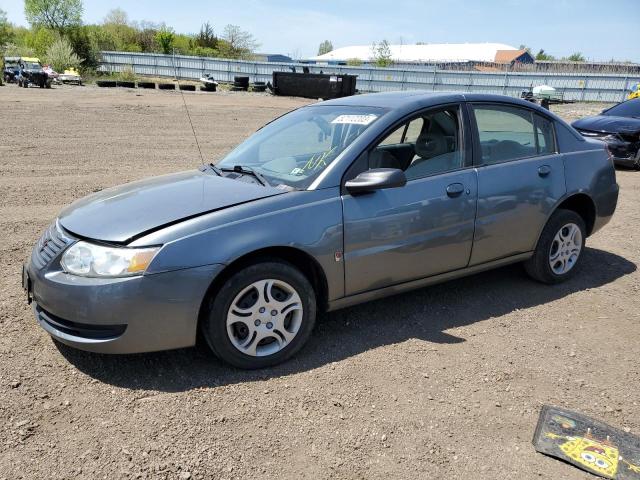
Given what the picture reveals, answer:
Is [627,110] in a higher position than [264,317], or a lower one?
higher

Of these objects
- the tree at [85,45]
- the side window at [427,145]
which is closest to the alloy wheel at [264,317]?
the side window at [427,145]

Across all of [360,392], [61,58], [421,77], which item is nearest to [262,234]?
[360,392]

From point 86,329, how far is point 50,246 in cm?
61

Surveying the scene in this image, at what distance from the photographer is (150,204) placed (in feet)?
11.1

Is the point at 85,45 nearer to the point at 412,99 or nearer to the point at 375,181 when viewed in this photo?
the point at 412,99

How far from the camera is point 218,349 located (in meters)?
3.17

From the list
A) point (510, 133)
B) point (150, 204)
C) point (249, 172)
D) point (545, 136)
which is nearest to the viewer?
point (150, 204)

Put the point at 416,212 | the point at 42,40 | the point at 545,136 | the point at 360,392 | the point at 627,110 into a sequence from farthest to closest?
the point at 42,40
the point at 627,110
the point at 545,136
the point at 416,212
the point at 360,392

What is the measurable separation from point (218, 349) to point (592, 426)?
2.13m

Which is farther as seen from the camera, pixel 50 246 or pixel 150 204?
pixel 150 204

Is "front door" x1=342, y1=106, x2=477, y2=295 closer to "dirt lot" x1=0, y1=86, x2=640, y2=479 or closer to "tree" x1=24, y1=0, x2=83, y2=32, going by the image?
"dirt lot" x1=0, y1=86, x2=640, y2=479

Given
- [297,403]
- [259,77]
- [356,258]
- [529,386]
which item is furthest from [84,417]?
[259,77]

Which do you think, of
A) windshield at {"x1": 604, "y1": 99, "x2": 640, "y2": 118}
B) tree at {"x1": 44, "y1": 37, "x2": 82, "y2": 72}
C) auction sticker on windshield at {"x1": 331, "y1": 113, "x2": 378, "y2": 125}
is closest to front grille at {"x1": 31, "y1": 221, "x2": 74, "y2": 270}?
auction sticker on windshield at {"x1": 331, "y1": 113, "x2": 378, "y2": 125}

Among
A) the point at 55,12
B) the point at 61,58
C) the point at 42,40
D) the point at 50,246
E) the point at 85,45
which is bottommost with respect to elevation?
the point at 50,246
